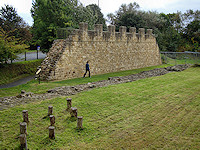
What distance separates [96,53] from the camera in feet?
68.6

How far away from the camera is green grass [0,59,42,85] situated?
57.1ft

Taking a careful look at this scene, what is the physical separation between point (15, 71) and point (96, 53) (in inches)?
316

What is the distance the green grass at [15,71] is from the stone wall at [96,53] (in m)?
3.14

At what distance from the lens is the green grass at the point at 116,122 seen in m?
6.46

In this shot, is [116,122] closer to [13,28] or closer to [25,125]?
[25,125]

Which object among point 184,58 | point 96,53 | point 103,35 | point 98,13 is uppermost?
point 98,13

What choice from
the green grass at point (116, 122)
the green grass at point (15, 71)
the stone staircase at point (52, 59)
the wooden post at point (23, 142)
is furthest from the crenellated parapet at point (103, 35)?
the wooden post at point (23, 142)

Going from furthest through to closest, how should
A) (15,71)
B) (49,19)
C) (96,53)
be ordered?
1. (49,19)
2. (96,53)
3. (15,71)

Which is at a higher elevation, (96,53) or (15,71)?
(96,53)

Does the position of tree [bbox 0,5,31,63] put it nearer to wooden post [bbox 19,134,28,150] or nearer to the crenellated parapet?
the crenellated parapet

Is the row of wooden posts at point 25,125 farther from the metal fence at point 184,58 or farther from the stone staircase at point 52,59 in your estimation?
the metal fence at point 184,58

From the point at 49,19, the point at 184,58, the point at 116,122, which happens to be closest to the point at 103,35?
the point at 49,19

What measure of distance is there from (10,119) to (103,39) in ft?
49.1

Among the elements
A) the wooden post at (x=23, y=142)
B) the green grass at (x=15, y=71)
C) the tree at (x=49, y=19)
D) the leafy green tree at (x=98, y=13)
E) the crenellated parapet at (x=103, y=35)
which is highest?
the leafy green tree at (x=98, y=13)
